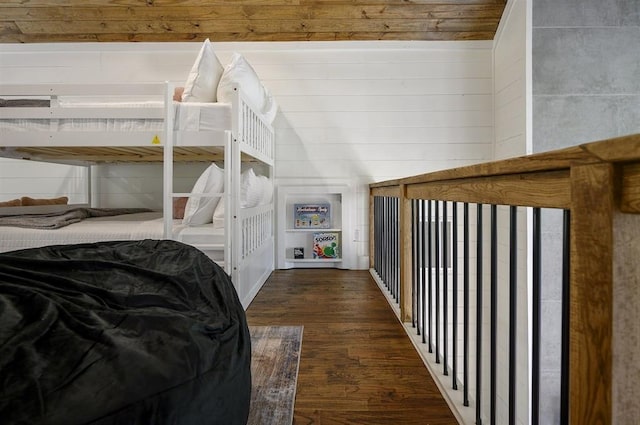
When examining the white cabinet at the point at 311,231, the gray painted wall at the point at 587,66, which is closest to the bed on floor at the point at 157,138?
the white cabinet at the point at 311,231

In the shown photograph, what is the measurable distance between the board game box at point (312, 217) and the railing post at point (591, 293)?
3.18 meters

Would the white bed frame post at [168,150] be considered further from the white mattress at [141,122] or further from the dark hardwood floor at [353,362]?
the dark hardwood floor at [353,362]

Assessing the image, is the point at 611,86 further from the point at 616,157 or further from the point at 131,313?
the point at 131,313

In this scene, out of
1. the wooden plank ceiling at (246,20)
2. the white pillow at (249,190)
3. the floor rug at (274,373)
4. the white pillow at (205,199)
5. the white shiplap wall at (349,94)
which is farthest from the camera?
the white shiplap wall at (349,94)

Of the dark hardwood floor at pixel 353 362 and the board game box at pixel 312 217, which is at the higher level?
the board game box at pixel 312 217

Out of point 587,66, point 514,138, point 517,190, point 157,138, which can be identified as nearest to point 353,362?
point 517,190

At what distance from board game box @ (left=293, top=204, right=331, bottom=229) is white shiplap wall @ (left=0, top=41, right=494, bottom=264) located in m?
0.26

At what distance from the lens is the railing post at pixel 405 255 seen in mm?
2023

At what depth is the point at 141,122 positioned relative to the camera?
2197mm

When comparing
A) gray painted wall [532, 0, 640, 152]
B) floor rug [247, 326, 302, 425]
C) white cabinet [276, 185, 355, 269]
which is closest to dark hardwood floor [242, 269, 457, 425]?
floor rug [247, 326, 302, 425]

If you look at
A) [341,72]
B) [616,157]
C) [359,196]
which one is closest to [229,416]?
[616,157]

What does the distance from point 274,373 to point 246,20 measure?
3.00m

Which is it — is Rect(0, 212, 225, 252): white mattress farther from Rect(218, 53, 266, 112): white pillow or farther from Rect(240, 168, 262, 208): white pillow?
Rect(218, 53, 266, 112): white pillow

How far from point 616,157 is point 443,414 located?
1.02 m
